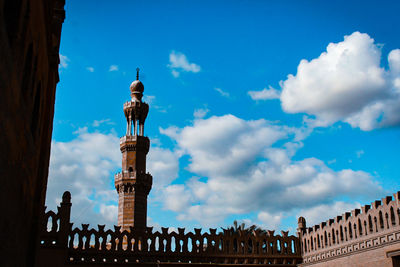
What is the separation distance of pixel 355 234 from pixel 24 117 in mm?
13505

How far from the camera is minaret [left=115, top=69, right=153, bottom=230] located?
3183cm

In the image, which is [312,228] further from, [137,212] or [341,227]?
[137,212]

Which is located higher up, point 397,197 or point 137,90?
point 137,90

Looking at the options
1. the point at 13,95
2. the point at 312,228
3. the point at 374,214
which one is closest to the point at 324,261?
the point at 312,228

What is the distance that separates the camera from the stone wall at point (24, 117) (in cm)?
679

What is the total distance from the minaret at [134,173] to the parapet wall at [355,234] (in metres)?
13.7

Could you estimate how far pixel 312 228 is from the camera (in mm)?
21156

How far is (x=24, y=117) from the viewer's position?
8398 mm

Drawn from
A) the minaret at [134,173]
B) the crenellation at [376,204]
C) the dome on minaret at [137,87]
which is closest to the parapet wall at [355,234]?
the crenellation at [376,204]

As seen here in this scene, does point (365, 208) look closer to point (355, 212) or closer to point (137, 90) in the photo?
point (355, 212)

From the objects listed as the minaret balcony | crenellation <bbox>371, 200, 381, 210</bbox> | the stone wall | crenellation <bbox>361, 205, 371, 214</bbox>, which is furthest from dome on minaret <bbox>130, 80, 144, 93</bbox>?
crenellation <bbox>371, 200, 381, 210</bbox>

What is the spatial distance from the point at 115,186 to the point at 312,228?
16.3m

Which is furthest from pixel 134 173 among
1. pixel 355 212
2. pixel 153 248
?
pixel 355 212

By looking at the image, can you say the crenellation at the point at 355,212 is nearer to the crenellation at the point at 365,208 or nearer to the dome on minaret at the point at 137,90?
the crenellation at the point at 365,208
